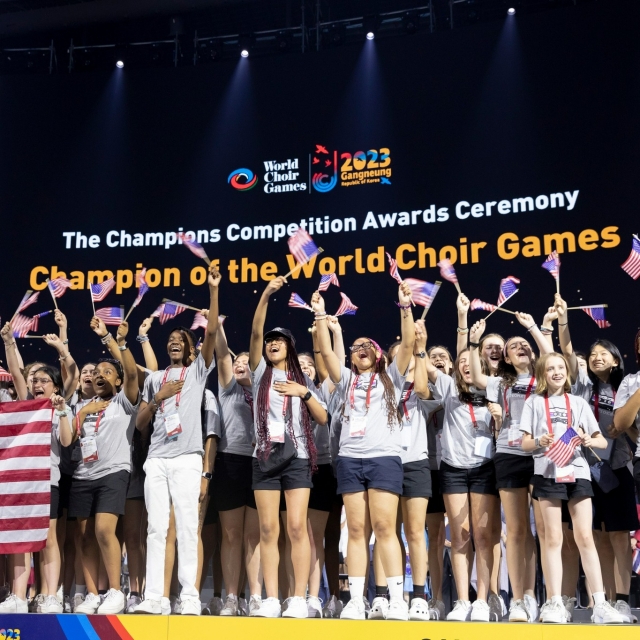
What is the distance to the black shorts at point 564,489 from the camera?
12.6 feet

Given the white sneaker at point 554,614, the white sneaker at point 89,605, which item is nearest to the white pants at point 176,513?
the white sneaker at point 89,605

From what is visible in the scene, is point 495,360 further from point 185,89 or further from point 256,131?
point 185,89

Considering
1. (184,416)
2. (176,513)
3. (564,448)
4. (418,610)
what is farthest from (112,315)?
(564,448)

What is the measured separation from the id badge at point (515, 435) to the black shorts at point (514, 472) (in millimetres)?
64

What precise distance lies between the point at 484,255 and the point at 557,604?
15.6ft

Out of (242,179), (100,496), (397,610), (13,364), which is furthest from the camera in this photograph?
(242,179)

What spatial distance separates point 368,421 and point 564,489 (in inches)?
40.5

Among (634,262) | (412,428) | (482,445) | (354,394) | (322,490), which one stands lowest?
(322,490)

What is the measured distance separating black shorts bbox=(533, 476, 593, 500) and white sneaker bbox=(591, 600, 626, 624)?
1.65 feet

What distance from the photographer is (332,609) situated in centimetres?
443

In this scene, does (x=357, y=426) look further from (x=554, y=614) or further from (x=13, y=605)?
(x=13, y=605)

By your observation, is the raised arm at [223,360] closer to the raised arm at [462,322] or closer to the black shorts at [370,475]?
the black shorts at [370,475]

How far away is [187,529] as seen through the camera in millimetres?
4195

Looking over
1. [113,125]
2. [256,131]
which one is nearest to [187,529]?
[256,131]
